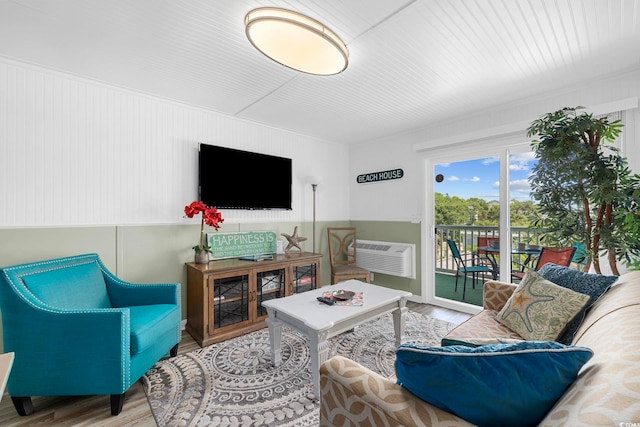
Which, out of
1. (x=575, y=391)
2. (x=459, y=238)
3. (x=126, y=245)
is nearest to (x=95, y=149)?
(x=126, y=245)

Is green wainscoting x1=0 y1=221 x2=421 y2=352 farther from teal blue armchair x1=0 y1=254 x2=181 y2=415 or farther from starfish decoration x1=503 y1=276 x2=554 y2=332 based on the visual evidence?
starfish decoration x1=503 y1=276 x2=554 y2=332

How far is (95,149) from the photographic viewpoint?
2486mm

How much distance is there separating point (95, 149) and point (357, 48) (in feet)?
7.90

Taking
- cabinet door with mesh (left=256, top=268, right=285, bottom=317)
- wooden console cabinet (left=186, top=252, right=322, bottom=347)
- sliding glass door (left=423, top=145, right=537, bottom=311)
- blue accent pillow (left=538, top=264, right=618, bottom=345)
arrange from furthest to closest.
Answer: sliding glass door (left=423, top=145, right=537, bottom=311) < cabinet door with mesh (left=256, top=268, right=285, bottom=317) < wooden console cabinet (left=186, top=252, right=322, bottom=347) < blue accent pillow (left=538, top=264, right=618, bottom=345)

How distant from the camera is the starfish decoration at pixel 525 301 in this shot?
163 centimetres

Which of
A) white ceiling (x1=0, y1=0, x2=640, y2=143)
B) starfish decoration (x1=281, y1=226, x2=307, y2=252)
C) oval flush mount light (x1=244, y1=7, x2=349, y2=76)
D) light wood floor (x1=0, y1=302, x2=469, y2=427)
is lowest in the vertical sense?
light wood floor (x1=0, y1=302, x2=469, y2=427)

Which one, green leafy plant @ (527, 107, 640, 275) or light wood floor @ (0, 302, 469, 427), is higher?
green leafy plant @ (527, 107, 640, 275)

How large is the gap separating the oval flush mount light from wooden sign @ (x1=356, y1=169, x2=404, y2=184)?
7.43ft

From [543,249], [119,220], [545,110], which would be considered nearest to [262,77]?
[119,220]

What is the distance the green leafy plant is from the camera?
175cm

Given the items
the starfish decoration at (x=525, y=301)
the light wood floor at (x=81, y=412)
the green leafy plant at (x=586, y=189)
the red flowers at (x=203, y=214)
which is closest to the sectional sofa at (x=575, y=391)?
the starfish decoration at (x=525, y=301)

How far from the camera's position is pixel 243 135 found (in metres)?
3.46

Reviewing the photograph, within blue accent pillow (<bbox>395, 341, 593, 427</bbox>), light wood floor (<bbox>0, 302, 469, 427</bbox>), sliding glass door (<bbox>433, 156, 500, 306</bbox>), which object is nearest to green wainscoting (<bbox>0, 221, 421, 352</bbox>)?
light wood floor (<bbox>0, 302, 469, 427</bbox>)

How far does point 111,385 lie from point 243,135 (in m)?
2.70
